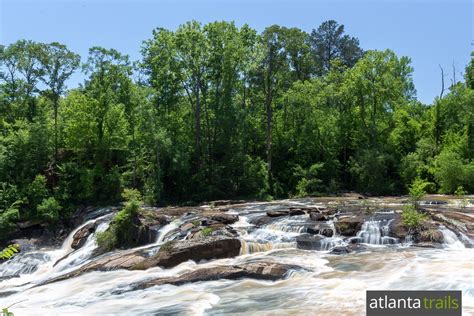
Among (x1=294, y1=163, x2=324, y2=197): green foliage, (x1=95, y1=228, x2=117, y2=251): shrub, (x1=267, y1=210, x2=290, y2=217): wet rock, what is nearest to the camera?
(x1=95, y1=228, x2=117, y2=251): shrub

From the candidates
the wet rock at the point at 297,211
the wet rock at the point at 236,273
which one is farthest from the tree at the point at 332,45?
the wet rock at the point at 236,273

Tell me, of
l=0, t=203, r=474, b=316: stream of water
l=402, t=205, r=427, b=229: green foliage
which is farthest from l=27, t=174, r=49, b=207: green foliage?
l=402, t=205, r=427, b=229: green foliage

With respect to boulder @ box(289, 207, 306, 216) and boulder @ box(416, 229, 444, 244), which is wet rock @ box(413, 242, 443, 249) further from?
boulder @ box(289, 207, 306, 216)

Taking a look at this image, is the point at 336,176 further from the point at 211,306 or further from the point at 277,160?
the point at 211,306

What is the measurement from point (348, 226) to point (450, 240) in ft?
12.1

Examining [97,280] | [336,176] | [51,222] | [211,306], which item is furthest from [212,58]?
[211,306]

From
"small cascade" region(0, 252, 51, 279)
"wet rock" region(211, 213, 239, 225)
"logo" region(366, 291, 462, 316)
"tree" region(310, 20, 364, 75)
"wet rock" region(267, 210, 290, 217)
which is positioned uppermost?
"tree" region(310, 20, 364, 75)

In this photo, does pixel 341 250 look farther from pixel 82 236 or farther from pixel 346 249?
pixel 82 236

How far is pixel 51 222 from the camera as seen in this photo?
25953 millimetres

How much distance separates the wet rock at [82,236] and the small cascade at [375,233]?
1290cm

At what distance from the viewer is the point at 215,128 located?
3641 cm

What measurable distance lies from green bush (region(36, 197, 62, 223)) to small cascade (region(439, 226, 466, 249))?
2015 centimetres

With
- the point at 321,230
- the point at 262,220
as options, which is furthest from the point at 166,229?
the point at 321,230

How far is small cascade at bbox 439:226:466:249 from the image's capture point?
1543 centimetres
